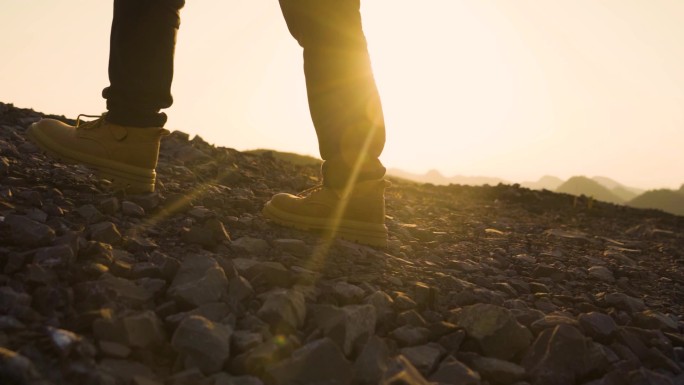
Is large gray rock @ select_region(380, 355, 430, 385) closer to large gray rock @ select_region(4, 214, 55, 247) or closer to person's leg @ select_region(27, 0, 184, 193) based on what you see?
large gray rock @ select_region(4, 214, 55, 247)

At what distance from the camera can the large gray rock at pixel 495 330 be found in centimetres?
209

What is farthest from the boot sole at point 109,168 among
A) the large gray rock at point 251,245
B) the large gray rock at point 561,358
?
the large gray rock at point 561,358

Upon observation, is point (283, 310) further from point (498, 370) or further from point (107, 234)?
point (107, 234)

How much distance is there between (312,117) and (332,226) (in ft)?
2.17

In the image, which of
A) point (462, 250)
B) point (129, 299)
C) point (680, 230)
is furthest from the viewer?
point (680, 230)

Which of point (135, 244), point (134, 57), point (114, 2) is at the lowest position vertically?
point (135, 244)

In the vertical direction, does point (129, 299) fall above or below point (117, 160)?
below

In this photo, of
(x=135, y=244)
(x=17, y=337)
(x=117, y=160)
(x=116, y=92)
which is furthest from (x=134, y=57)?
(x=17, y=337)

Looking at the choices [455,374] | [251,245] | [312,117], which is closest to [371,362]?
[455,374]

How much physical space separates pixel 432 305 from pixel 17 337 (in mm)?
1597

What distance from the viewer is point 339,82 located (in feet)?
9.46

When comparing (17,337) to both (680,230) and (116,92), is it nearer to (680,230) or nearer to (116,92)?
(116,92)

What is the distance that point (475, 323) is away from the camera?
2.17m

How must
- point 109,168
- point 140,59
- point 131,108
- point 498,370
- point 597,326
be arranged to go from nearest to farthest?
point 498,370 → point 597,326 → point 140,59 → point 131,108 → point 109,168
